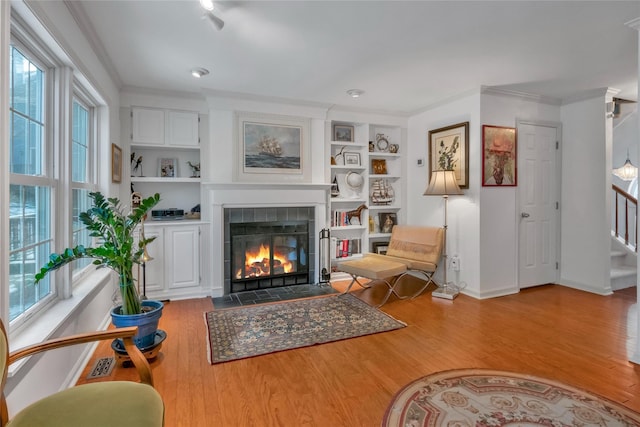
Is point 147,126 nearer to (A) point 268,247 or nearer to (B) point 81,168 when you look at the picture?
(B) point 81,168

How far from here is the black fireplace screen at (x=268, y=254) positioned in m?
4.11

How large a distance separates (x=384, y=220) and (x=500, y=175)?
167 cm

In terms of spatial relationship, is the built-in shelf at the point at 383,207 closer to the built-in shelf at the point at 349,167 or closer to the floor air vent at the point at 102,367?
the built-in shelf at the point at 349,167

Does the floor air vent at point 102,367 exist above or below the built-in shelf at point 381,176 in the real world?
below

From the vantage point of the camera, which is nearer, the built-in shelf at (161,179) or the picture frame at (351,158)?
the built-in shelf at (161,179)

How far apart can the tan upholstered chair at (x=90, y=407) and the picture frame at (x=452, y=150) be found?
3.75 metres

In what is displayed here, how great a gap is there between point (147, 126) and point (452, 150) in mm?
3596

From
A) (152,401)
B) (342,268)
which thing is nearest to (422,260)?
(342,268)

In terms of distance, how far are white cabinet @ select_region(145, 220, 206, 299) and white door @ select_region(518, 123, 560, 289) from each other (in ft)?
12.8

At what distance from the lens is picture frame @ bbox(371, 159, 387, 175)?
498cm

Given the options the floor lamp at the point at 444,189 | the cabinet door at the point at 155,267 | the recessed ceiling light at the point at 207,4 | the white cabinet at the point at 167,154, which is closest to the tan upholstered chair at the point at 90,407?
the recessed ceiling light at the point at 207,4

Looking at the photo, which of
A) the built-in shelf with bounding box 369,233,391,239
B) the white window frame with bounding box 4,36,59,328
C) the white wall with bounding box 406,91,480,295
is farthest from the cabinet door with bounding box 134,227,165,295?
the white wall with bounding box 406,91,480,295

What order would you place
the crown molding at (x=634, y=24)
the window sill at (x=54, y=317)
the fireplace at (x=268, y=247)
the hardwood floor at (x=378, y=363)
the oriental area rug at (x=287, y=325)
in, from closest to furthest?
the window sill at (x=54, y=317) < the hardwood floor at (x=378, y=363) < the crown molding at (x=634, y=24) < the oriental area rug at (x=287, y=325) < the fireplace at (x=268, y=247)

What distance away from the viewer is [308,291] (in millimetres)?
4125
